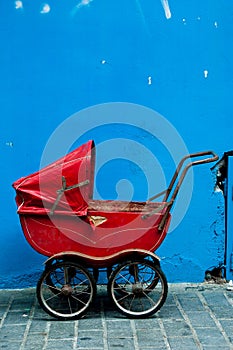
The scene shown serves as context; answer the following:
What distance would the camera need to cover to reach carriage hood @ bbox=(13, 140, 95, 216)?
15.6ft

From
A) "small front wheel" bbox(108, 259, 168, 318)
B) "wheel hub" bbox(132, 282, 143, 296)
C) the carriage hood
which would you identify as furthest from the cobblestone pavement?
the carriage hood

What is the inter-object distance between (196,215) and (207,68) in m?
1.41

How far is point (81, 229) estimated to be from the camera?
486cm

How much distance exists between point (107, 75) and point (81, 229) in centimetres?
157

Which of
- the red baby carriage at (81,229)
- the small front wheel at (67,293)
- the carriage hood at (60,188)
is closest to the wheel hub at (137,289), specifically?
the red baby carriage at (81,229)

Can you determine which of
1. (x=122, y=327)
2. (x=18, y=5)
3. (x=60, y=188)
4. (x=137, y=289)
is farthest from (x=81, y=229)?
(x=18, y=5)

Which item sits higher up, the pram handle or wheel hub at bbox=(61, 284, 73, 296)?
the pram handle

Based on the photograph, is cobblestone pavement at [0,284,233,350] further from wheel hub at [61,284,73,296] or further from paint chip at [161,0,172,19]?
paint chip at [161,0,172,19]

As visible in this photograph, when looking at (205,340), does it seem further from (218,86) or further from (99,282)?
(218,86)

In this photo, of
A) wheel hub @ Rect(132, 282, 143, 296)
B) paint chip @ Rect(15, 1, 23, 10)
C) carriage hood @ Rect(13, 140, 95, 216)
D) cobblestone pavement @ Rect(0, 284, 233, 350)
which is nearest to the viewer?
cobblestone pavement @ Rect(0, 284, 233, 350)

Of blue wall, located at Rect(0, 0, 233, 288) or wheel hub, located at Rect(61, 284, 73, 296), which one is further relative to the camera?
Result: blue wall, located at Rect(0, 0, 233, 288)

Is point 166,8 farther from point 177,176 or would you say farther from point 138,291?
point 138,291

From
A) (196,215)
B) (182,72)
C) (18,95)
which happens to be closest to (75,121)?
(18,95)

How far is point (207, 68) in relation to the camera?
5.59m
